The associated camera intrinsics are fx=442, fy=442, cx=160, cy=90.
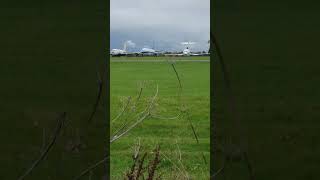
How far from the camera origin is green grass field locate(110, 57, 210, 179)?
1.52 m

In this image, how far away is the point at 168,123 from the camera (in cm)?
438

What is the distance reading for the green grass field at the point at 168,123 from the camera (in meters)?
1.52
